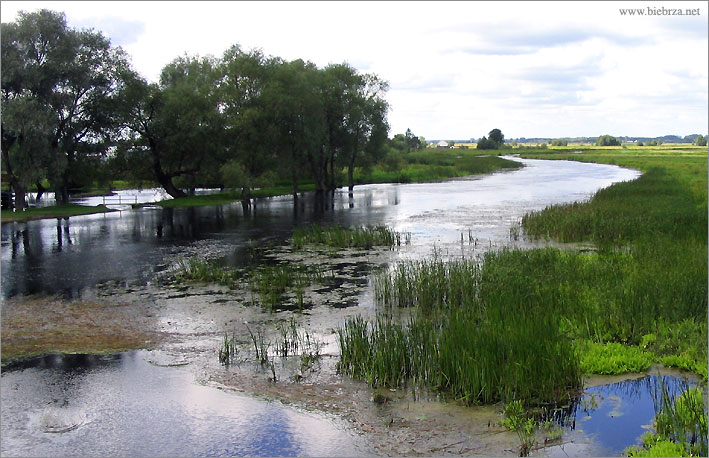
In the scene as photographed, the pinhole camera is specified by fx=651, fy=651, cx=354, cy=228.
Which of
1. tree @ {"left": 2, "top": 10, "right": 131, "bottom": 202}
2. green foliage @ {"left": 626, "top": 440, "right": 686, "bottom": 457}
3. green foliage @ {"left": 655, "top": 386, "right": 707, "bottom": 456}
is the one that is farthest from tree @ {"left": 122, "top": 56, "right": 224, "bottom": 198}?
green foliage @ {"left": 626, "top": 440, "right": 686, "bottom": 457}

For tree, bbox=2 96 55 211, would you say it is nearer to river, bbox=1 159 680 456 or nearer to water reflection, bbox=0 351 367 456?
river, bbox=1 159 680 456

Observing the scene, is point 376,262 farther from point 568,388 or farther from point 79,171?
point 79,171

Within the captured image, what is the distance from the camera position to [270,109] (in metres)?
55.9

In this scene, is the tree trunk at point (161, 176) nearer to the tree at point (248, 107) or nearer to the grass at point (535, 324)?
the tree at point (248, 107)

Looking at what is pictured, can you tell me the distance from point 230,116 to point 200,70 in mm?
8321

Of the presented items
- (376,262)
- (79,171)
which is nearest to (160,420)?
(376,262)

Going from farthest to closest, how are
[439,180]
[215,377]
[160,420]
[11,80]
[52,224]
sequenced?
[439,180], [11,80], [52,224], [215,377], [160,420]

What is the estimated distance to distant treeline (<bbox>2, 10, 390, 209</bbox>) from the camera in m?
45.6

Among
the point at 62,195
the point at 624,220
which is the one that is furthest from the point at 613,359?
the point at 62,195

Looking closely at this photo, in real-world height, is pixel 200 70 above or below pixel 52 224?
above

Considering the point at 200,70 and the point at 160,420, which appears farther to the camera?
the point at 200,70

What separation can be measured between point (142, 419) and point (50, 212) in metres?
40.6

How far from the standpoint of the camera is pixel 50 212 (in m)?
46.5

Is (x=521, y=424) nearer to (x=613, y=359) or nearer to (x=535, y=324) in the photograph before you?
(x=535, y=324)
